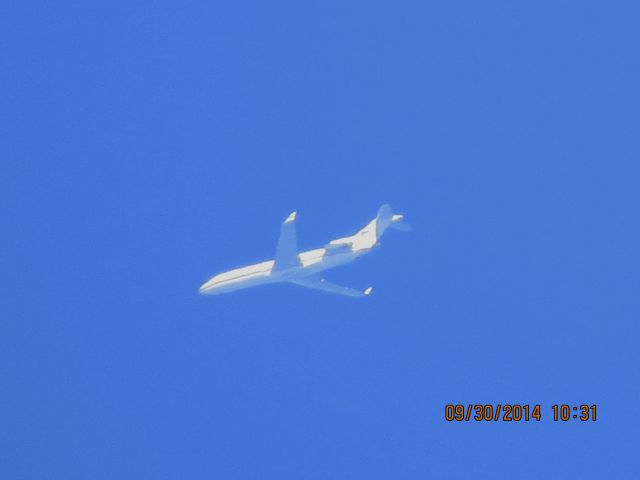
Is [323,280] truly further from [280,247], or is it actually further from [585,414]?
[585,414]

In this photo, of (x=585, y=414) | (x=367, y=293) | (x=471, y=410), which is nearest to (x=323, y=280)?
(x=367, y=293)

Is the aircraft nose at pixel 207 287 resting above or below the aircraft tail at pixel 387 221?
below

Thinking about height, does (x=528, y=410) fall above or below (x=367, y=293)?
below
